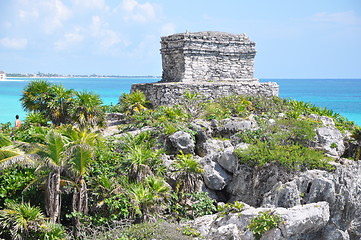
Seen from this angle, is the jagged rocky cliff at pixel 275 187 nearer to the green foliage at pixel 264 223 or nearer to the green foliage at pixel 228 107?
the green foliage at pixel 264 223

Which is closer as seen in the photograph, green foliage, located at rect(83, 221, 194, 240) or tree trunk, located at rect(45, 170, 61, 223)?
green foliage, located at rect(83, 221, 194, 240)

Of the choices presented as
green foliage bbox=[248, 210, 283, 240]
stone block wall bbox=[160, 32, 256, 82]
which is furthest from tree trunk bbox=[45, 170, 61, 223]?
stone block wall bbox=[160, 32, 256, 82]

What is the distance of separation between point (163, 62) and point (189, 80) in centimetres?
210

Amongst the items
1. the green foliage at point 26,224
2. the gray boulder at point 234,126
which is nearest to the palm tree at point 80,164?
the green foliage at point 26,224

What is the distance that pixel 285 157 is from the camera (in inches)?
452

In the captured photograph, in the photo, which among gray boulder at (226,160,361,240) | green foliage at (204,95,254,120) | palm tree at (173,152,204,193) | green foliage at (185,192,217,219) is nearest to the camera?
gray boulder at (226,160,361,240)

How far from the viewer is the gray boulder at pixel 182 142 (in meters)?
12.7

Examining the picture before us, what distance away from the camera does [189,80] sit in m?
17.7

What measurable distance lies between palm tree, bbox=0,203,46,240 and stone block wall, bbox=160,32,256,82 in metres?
9.62

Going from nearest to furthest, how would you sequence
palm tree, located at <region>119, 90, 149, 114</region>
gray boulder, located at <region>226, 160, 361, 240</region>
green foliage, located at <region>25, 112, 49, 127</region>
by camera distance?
gray boulder, located at <region>226, 160, 361, 240</region>
green foliage, located at <region>25, 112, 49, 127</region>
palm tree, located at <region>119, 90, 149, 114</region>

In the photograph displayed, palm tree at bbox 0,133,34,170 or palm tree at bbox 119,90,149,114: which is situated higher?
palm tree at bbox 119,90,149,114

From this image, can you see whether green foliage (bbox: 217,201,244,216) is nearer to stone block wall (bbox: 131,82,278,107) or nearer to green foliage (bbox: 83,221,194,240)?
green foliage (bbox: 83,221,194,240)

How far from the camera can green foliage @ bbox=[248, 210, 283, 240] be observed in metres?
8.48

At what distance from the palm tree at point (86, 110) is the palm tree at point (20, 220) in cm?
450
